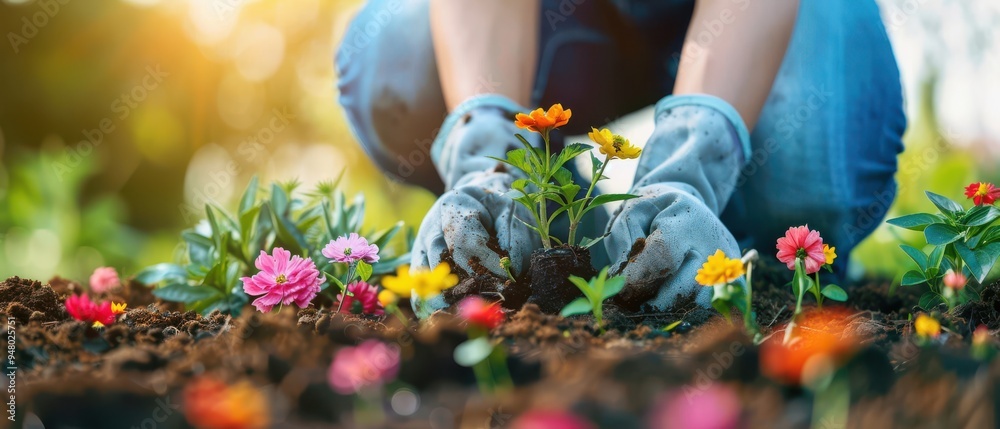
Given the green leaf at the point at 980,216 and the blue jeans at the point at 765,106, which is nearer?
the green leaf at the point at 980,216

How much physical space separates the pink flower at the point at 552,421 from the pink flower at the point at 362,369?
181 mm

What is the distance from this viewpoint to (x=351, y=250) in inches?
53.2

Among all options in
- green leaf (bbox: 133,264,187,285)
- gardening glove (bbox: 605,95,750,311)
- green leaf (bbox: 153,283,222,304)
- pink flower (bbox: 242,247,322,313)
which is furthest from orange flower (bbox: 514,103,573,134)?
green leaf (bbox: 133,264,187,285)

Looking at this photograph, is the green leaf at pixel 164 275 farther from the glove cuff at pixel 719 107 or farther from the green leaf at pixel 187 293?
the glove cuff at pixel 719 107

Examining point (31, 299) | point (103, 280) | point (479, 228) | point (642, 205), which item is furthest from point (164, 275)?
point (642, 205)

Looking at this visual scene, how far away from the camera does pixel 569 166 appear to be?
2320 millimetres

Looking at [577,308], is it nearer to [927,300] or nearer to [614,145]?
[614,145]

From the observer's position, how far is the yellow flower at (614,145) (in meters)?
1.20

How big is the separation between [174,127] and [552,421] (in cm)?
508

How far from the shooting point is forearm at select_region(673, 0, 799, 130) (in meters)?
1.55

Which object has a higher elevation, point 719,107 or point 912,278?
point 719,107

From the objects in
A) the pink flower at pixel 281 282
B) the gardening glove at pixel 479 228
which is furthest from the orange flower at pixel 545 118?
the pink flower at pixel 281 282

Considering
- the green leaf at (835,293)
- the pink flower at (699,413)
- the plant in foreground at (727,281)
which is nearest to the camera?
the pink flower at (699,413)

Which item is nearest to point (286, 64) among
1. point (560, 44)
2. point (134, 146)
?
point (134, 146)
